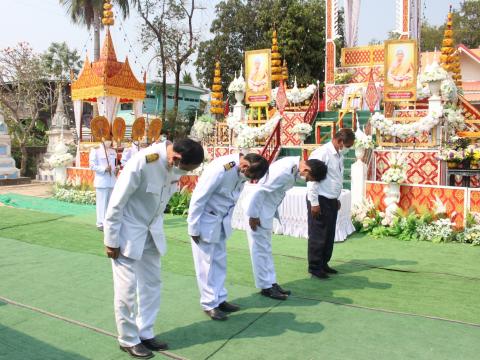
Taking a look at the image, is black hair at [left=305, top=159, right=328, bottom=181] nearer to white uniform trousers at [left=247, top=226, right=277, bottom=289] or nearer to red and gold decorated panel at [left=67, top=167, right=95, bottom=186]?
white uniform trousers at [left=247, top=226, right=277, bottom=289]

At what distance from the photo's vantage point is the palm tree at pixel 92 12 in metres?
24.2

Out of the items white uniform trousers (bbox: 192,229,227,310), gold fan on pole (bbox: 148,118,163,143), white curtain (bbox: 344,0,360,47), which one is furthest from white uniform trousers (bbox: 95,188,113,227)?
white curtain (bbox: 344,0,360,47)

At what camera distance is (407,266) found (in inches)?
240

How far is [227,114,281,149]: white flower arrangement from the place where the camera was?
1170cm

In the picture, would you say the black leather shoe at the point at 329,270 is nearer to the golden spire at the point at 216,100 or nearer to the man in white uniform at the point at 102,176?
the man in white uniform at the point at 102,176

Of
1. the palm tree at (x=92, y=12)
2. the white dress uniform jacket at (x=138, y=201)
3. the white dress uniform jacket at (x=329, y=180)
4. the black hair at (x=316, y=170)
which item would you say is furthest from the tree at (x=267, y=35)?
the white dress uniform jacket at (x=138, y=201)

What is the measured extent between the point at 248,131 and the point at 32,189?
6847 millimetres

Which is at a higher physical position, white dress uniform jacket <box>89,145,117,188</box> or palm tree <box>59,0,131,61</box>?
palm tree <box>59,0,131,61</box>

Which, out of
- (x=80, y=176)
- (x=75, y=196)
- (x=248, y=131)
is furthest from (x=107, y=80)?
(x=248, y=131)

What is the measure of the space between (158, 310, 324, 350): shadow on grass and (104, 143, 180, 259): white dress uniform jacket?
71 cm

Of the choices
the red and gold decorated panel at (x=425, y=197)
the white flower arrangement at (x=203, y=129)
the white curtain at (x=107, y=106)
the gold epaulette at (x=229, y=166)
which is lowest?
the red and gold decorated panel at (x=425, y=197)

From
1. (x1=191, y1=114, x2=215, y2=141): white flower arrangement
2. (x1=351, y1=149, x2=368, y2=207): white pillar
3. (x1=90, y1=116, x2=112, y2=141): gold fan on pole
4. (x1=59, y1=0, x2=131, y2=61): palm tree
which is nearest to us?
(x1=351, y1=149, x2=368, y2=207): white pillar

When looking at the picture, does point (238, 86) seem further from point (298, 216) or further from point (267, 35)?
point (267, 35)

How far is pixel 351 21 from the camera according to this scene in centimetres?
1902
